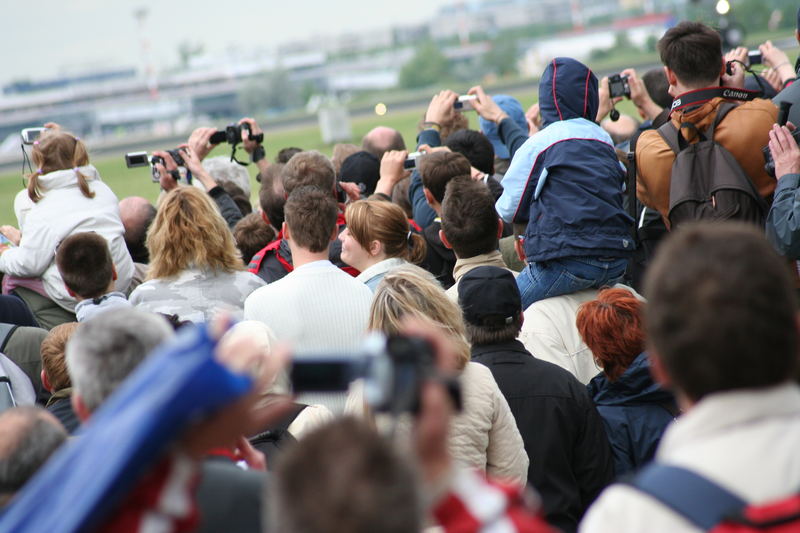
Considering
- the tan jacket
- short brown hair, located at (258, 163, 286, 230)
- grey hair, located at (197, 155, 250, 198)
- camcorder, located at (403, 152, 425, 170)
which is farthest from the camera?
grey hair, located at (197, 155, 250, 198)

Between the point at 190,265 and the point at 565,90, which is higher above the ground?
the point at 565,90

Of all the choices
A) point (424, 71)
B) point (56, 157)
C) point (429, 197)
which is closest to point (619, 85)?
point (429, 197)

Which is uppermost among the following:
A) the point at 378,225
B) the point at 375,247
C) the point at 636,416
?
the point at 378,225

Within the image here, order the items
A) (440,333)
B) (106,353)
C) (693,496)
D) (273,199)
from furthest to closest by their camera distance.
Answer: (273,199)
(440,333)
(106,353)
(693,496)

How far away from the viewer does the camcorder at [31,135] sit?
Result: 654cm

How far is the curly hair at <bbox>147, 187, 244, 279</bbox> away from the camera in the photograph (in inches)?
192

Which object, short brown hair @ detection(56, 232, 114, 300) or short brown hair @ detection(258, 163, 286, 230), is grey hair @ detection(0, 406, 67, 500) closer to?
short brown hair @ detection(56, 232, 114, 300)

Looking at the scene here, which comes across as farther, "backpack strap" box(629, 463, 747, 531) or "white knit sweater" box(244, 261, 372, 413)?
"white knit sweater" box(244, 261, 372, 413)

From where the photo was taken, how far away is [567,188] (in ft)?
15.9

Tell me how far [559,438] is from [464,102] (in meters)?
3.96

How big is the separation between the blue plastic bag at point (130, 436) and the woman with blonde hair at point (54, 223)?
452 centimetres

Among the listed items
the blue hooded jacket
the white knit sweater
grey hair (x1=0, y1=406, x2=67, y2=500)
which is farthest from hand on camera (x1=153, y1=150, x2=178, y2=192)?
grey hair (x1=0, y1=406, x2=67, y2=500)

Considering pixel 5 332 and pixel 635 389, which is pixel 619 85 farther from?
pixel 5 332

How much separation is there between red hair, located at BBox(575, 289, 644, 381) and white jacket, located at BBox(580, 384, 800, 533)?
6.93 ft
